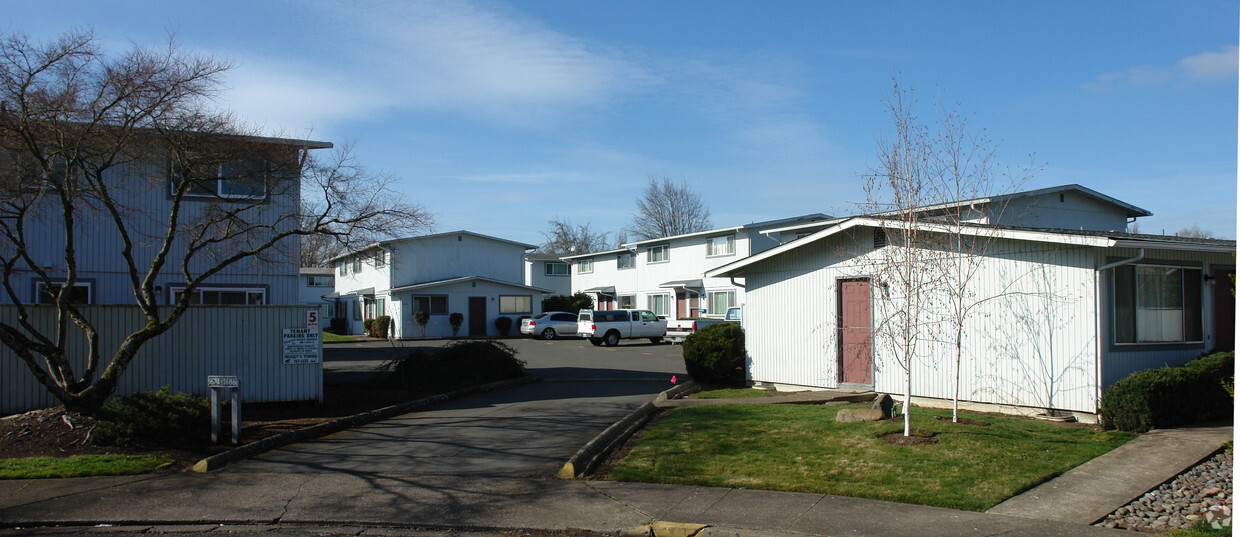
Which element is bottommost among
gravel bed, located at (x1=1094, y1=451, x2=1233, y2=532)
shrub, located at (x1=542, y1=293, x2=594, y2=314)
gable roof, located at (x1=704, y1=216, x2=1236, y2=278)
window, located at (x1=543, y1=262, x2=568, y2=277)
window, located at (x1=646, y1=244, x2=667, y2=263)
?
gravel bed, located at (x1=1094, y1=451, x2=1233, y2=532)

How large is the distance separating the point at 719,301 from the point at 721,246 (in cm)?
274

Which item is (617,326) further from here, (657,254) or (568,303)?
(568,303)

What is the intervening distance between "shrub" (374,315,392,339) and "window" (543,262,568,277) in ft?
51.5

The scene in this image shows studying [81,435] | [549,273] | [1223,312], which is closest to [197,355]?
[81,435]

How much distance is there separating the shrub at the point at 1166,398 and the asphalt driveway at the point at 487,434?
23.3 feet

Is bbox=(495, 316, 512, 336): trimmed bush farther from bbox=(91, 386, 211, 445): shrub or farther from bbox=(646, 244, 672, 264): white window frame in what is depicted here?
bbox=(91, 386, 211, 445): shrub

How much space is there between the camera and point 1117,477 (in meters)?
8.79

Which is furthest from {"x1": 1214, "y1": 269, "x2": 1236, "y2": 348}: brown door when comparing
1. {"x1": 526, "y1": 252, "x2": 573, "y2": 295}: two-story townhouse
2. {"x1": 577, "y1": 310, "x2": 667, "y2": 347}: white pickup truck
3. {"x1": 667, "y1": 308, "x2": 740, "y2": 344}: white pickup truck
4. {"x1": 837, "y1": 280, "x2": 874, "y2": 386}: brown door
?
{"x1": 526, "y1": 252, "x2": 573, "y2": 295}: two-story townhouse

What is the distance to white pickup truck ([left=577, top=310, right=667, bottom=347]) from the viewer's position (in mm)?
35594

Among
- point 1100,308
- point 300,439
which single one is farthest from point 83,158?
point 1100,308

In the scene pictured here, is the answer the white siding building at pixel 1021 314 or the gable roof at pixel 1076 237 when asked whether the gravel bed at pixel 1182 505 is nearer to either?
the white siding building at pixel 1021 314

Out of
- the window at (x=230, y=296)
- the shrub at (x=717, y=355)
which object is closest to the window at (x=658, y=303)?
the shrub at (x=717, y=355)

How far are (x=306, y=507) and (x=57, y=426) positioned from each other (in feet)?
16.6

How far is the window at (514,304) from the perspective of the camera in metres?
44.9
